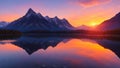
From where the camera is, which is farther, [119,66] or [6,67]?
[119,66]

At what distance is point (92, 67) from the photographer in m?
22.4

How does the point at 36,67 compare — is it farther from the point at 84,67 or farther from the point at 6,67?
the point at 84,67

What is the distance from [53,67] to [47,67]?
0.70 meters

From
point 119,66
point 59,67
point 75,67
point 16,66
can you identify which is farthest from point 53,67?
point 119,66

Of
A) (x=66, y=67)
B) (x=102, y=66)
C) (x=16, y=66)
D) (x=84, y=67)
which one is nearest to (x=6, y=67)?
(x=16, y=66)

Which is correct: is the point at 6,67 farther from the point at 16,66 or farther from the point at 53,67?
the point at 53,67

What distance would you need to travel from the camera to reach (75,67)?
22.0 metres

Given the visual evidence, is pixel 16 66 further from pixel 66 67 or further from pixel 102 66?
pixel 102 66

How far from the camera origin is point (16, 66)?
882 inches

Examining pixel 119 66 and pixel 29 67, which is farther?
pixel 119 66

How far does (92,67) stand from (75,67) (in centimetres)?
203

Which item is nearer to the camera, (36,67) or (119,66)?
(36,67)

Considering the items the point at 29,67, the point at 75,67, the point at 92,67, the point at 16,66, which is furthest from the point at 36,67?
the point at 92,67

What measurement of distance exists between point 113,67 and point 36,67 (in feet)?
29.1
